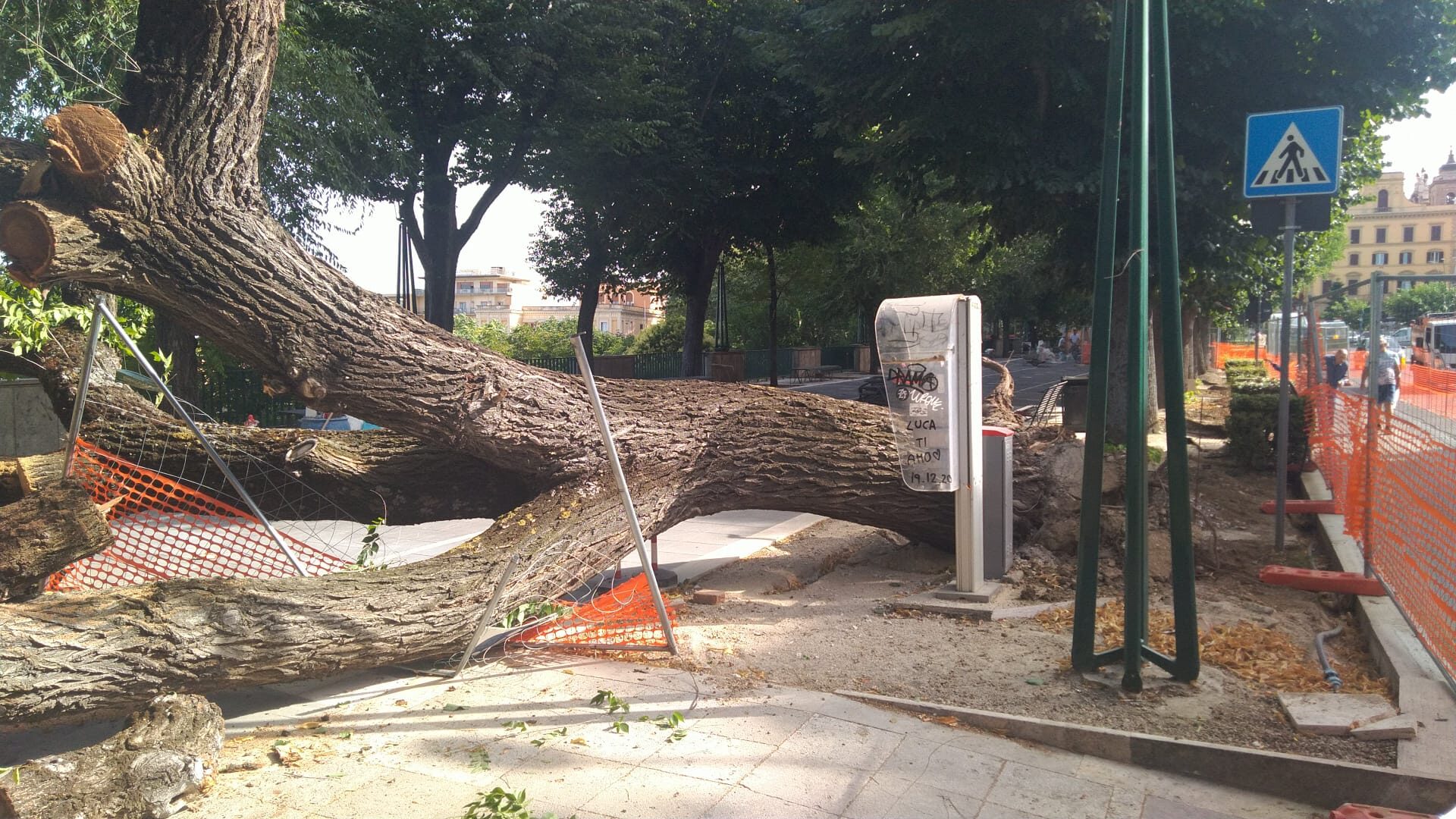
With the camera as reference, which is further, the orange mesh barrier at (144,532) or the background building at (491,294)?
the background building at (491,294)

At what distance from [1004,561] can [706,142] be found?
19431 mm

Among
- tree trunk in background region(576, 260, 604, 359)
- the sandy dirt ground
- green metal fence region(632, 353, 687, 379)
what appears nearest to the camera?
the sandy dirt ground

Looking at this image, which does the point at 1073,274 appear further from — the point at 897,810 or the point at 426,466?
the point at 897,810

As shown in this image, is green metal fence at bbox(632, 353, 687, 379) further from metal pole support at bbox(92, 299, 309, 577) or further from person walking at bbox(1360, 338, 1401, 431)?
metal pole support at bbox(92, 299, 309, 577)

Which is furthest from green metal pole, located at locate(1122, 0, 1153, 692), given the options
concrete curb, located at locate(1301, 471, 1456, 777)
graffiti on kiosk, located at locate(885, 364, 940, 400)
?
graffiti on kiosk, located at locate(885, 364, 940, 400)

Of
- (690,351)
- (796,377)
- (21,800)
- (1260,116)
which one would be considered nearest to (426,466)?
(21,800)

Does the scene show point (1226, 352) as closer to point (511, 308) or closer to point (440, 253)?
point (440, 253)

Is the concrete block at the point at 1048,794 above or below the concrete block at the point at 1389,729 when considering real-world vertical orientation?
below

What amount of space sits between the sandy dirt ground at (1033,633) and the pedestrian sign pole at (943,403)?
70 centimetres

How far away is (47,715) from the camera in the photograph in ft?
11.7

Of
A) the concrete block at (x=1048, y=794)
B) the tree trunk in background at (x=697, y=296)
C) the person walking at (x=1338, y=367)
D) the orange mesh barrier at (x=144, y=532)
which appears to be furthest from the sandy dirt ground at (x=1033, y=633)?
the tree trunk in background at (x=697, y=296)

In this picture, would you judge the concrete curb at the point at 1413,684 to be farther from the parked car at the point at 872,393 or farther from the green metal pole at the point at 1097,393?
the parked car at the point at 872,393

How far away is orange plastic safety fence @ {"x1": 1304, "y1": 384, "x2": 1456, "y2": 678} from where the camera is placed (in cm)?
476

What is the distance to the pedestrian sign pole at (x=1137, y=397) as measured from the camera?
15.2ft
